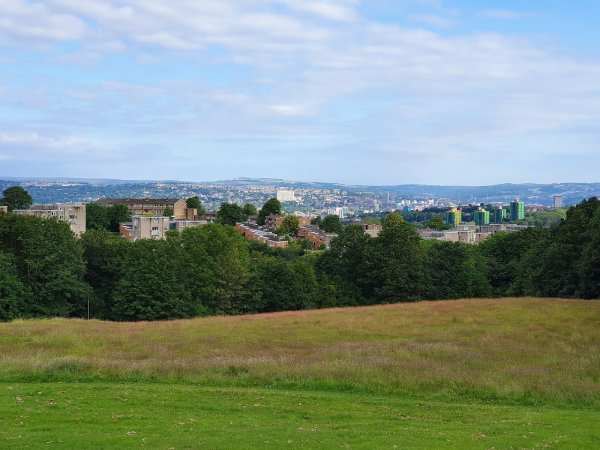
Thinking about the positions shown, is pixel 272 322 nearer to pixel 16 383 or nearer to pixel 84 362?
pixel 84 362

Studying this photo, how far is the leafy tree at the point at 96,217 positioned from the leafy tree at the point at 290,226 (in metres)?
43.8

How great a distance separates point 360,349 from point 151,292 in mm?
34715

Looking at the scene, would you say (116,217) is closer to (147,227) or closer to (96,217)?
(96,217)

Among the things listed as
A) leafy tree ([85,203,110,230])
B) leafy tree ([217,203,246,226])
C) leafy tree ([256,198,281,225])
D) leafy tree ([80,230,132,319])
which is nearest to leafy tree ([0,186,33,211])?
leafy tree ([85,203,110,230])

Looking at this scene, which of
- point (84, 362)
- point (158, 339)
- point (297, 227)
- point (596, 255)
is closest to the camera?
point (84, 362)

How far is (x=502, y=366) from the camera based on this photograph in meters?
23.8

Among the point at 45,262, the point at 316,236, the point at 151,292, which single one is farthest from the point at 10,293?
the point at 316,236

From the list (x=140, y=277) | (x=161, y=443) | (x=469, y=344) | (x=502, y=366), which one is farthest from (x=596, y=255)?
(x=161, y=443)

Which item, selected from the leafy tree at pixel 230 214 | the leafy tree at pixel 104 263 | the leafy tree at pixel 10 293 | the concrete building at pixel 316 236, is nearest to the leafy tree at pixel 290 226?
the concrete building at pixel 316 236

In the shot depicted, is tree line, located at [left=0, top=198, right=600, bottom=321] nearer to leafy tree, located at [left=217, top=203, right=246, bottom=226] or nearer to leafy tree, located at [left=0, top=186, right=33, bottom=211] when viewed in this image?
leafy tree, located at [left=0, top=186, right=33, bottom=211]

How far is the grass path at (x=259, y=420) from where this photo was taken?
43.7 feet

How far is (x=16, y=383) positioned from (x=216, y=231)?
4855 cm

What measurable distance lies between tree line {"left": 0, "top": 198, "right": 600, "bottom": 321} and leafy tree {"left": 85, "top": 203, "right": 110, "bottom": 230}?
69.5 meters

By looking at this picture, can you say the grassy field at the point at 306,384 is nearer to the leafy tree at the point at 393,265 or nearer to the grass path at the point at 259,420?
the grass path at the point at 259,420
